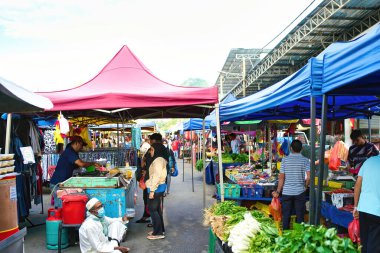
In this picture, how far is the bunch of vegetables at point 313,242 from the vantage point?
233 cm

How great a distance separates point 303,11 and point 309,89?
1279 cm

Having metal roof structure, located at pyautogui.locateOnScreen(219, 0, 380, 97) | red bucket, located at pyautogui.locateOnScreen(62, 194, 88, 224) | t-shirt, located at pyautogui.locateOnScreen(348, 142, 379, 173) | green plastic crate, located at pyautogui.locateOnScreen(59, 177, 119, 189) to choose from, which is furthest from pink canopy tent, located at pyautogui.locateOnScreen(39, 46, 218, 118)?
metal roof structure, located at pyautogui.locateOnScreen(219, 0, 380, 97)

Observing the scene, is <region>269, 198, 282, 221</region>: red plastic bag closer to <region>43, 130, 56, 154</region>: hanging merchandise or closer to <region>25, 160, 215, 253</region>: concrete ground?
<region>25, 160, 215, 253</region>: concrete ground

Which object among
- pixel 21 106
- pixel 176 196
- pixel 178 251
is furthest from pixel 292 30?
pixel 21 106

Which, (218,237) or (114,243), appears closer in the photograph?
(218,237)

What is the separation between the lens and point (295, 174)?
18.8 feet

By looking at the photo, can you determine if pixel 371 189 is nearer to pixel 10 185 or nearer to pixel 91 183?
pixel 10 185

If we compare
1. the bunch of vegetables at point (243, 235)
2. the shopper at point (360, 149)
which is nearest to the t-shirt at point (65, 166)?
the bunch of vegetables at point (243, 235)

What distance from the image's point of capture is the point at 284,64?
22297mm

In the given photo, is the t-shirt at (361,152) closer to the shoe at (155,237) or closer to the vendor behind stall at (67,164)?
the shoe at (155,237)

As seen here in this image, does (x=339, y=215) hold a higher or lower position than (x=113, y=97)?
lower

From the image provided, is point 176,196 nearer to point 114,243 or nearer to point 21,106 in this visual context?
point 114,243

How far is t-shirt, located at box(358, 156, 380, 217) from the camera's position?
3400 mm

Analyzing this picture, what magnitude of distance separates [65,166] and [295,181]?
442cm
